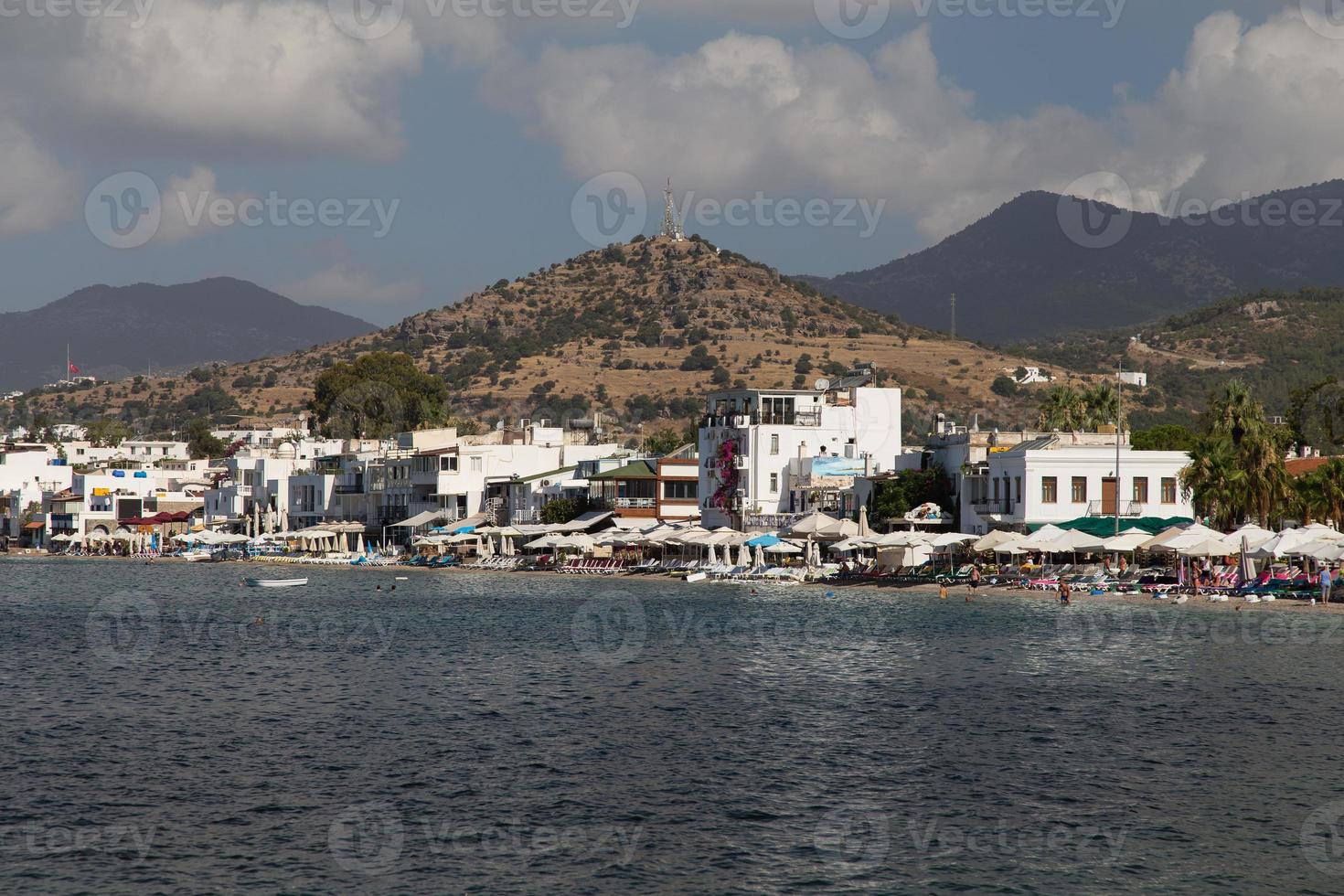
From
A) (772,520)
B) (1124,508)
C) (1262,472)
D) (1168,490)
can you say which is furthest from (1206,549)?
(772,520)

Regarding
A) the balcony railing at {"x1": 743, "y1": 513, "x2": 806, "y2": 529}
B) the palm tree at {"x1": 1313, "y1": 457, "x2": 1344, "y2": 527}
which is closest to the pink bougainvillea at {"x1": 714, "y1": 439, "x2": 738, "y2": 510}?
the balcony railing at {"x1": 743, "y1": 513, "x2": 806, "y2": 529}

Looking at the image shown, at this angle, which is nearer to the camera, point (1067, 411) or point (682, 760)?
point (682, 760)

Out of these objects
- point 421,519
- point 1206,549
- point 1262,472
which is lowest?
point 1206,549

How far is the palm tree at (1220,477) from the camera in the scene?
76312 millimetres

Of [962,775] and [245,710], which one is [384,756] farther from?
[962,775]

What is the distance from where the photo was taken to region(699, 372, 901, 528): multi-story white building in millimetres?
106562

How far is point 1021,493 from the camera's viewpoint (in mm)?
83625

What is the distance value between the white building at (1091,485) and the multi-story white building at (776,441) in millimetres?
21491

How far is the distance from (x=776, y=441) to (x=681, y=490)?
9979mm

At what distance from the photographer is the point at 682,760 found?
1329 inches

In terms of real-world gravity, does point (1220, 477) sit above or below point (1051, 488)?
above

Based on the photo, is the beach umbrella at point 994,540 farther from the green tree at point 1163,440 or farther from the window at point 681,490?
the window at point 681,490

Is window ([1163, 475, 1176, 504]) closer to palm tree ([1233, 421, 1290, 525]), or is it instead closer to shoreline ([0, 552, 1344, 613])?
palm tree ([1233, 421, 1290, 525])

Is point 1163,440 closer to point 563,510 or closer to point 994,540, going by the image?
point 994,540
